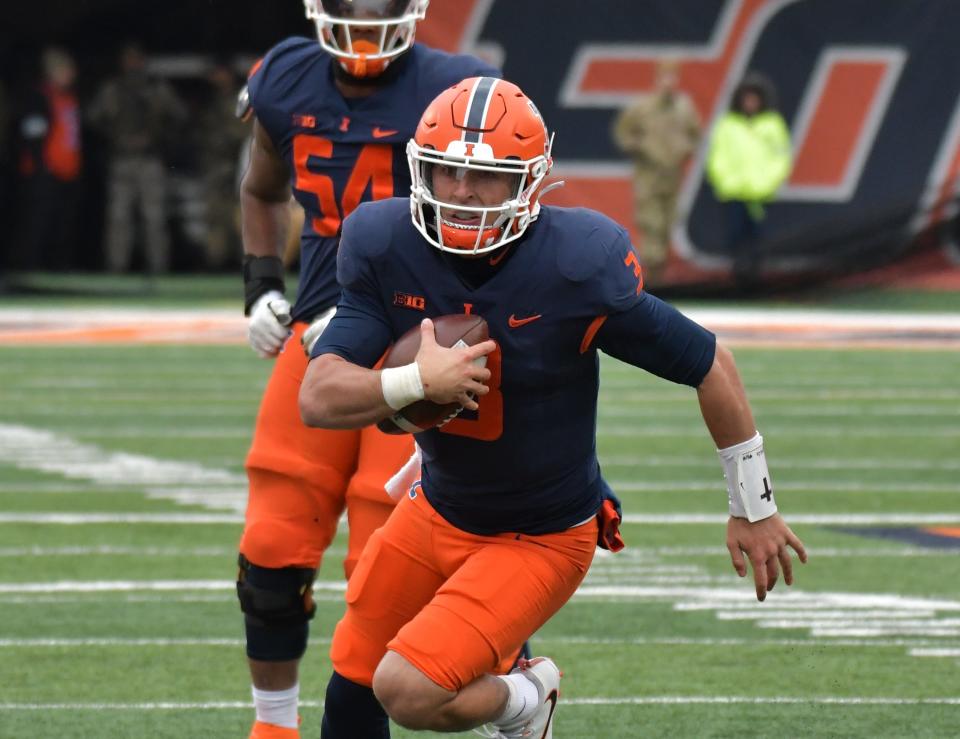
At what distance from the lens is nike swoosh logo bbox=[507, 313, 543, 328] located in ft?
12.5

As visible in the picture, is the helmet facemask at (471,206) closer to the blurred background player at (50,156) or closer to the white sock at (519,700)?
the white sock at (519,700)

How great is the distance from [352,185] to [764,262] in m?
12.3

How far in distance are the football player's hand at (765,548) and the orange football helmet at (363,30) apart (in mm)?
1463

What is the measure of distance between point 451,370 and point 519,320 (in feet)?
0.80

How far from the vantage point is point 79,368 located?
40.8ft

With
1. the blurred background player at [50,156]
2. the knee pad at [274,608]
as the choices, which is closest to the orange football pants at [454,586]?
the knee pad at [274,608]

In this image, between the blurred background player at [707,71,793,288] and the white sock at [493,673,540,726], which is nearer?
the white sock at [493,673,540,726]

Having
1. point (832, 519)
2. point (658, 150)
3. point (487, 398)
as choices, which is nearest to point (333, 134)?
point (487, 398)

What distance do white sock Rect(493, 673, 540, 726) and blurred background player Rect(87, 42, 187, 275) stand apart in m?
13.5

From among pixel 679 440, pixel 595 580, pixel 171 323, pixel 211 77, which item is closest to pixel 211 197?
pixel 211 77

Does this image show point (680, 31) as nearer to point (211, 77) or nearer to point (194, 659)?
point (211, 77)

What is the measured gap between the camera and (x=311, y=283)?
4.78 meters

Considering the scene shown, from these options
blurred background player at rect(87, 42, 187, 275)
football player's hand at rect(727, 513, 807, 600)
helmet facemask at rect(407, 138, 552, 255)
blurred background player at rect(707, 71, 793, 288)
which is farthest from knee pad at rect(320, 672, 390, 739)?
blurred background player at rect(87, 42, 187, 275)

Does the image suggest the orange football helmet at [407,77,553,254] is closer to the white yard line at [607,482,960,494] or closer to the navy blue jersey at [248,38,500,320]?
the navy blue jersey at [248,38,500,320]
